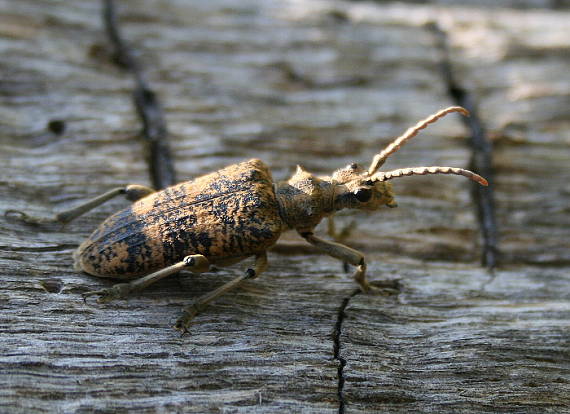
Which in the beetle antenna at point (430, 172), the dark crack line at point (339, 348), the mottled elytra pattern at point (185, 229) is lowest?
the dark crack line at point (339, 348)

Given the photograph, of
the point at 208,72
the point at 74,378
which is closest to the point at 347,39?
the point at 208,72

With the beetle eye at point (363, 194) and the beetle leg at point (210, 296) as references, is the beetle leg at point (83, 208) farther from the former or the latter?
the beetle eye at point (363, 194)

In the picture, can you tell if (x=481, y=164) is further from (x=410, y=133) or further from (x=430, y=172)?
(x=430, y=172)

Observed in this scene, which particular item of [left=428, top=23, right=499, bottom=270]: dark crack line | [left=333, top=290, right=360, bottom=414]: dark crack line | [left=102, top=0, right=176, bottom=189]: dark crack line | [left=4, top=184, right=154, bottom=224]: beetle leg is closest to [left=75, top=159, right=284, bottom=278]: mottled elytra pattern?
[left=4, top=184, right=154, bottom=224]: beetle leg

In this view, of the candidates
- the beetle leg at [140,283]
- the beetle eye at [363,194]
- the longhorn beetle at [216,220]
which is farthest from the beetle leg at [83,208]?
the beetle eye at [363,194]

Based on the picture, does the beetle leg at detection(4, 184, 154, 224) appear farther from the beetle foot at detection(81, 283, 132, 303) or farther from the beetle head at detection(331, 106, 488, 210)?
the beetle head at detection(331, 106, 488, 210)

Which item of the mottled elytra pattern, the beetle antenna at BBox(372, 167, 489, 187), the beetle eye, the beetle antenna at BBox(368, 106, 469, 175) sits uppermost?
the beetle antenna at BBox(368, 106, 469, 175)
